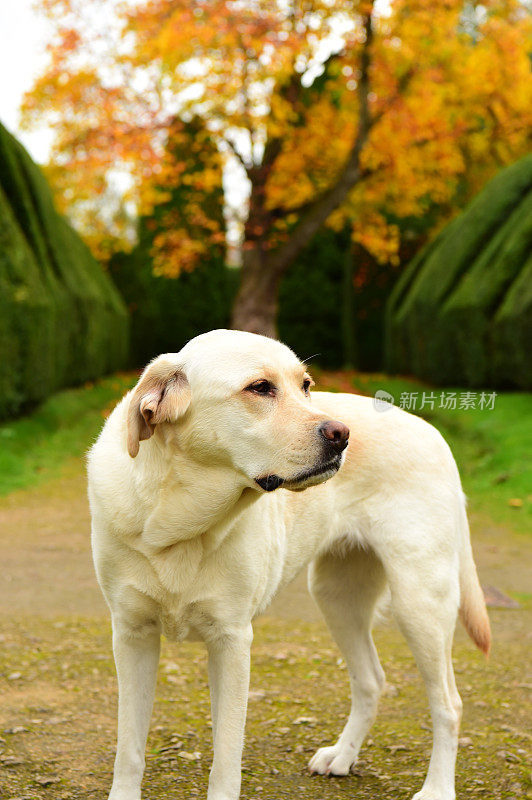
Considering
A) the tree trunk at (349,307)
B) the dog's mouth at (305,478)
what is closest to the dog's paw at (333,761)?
the dog's mouth at (305,478)

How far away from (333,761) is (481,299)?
32.4ft

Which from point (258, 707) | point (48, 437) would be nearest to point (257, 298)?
point (48, 437)

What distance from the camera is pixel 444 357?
45.2ft

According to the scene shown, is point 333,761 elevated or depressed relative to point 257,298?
elevated

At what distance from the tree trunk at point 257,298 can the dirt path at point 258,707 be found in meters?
10.1

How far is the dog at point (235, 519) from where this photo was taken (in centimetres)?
254

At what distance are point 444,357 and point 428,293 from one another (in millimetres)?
1661

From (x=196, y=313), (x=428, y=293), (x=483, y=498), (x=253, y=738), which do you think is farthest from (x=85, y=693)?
(x=196, y=313)

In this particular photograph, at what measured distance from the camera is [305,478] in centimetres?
249

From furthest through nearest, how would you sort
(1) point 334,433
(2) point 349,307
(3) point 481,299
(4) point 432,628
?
(2) point 349,307 < (3) point 481,299 < (4) point 432,628 < (1) point 334,433

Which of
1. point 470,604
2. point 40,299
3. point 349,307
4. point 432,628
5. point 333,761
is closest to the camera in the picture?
point 432,628

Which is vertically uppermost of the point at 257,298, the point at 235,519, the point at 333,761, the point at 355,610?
the point at 235,519

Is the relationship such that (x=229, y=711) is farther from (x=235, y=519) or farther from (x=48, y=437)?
(x=48, y=437)

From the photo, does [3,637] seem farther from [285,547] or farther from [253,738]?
[285,547]
